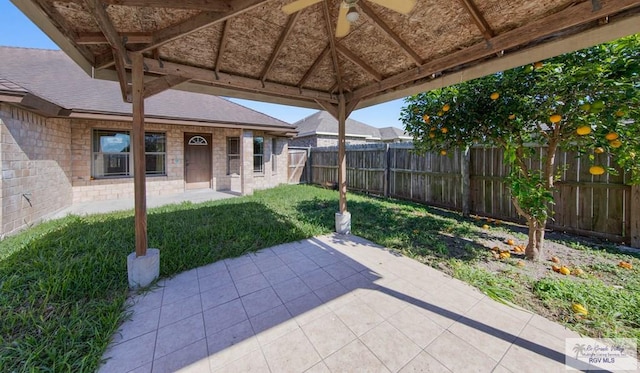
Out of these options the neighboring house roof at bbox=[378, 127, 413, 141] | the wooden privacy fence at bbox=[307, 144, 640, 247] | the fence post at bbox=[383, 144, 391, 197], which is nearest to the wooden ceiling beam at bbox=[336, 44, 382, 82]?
the wooden privacy fence at bbox=[307, 144, 640, 247]

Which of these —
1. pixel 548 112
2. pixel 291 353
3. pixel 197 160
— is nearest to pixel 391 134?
pixel 197 160

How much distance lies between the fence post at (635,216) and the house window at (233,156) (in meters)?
10.5

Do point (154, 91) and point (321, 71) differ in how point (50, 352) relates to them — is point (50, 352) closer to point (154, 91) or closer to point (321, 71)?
point (154, 91)

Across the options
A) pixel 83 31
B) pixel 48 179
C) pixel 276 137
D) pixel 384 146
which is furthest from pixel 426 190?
pixel 48 179

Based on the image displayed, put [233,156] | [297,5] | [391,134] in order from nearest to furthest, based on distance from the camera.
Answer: [297,5] → [233,156] → [391,134]

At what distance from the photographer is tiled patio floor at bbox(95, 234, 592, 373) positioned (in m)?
1.88

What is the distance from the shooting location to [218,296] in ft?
9.11

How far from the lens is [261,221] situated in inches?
211

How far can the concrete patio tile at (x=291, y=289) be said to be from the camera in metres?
2.75

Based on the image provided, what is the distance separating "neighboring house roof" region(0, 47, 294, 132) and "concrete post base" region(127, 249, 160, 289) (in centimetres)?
560

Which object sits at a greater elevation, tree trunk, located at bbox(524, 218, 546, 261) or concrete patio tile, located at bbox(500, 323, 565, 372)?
tree trunk, located at bbox(524, 218, 546, 261)

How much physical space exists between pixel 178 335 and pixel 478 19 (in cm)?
426

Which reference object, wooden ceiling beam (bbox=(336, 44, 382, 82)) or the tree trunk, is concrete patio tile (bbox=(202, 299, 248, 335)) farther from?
the tree trunk

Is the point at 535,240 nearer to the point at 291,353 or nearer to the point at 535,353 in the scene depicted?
the point at 535,353
